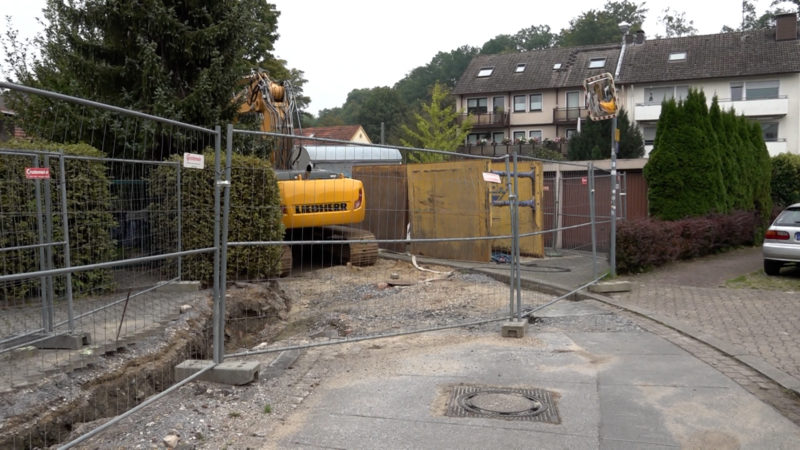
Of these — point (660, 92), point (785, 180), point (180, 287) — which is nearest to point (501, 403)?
point (180, 287)

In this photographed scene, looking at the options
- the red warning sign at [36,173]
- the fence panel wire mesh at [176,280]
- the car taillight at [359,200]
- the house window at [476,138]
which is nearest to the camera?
the fence panel wire mesh at [176,280]

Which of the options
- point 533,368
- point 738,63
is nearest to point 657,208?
point 533,368

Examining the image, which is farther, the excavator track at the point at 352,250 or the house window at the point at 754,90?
the house window at the point at 754,90

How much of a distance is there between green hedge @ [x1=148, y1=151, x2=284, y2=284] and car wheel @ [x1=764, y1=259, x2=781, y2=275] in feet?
29.2

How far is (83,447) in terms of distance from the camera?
13.1 ft

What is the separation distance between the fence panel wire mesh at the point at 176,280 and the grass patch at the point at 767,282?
2607mm

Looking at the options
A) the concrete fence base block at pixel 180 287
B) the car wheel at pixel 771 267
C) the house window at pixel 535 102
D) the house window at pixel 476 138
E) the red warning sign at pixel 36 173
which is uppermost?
the house window at pixel 535 102

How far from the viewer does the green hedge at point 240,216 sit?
866 centimetres

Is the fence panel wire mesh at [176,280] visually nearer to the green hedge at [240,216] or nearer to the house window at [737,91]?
the green hedge at [240,216]

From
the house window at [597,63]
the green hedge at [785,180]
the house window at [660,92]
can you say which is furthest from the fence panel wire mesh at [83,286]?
the house window at [597,63]

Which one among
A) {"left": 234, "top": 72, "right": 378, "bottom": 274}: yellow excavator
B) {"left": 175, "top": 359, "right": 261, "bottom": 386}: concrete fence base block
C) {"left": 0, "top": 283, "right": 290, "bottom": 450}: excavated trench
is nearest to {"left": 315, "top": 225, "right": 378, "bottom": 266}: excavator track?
{"left": 234, "top": 72, "right": 378, "bottom": 274}: yellow excavator

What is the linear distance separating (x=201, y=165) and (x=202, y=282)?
4.63 metres

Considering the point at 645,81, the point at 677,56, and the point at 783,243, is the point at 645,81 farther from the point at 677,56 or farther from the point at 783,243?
the point at 783,243

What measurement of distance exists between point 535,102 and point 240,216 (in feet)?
149
